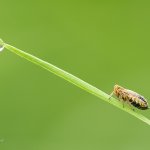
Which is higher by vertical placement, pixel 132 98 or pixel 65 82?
pixel 65 82

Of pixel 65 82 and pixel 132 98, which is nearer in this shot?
pixel 132 98

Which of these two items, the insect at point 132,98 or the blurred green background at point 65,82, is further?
the blurred green background at point 65,82

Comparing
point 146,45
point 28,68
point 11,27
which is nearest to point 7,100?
point 28,68

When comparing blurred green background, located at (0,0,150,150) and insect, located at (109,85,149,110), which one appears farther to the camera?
blurred green background, located at (0,0,150,150)

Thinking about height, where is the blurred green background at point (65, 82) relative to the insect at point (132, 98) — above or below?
above

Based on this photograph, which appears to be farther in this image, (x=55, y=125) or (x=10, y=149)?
(x=55, y=125)

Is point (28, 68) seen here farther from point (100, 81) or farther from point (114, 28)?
point (114, 28)

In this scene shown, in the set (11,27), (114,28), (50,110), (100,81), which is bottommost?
(50,110)

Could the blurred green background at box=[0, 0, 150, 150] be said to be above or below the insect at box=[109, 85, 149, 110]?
above
